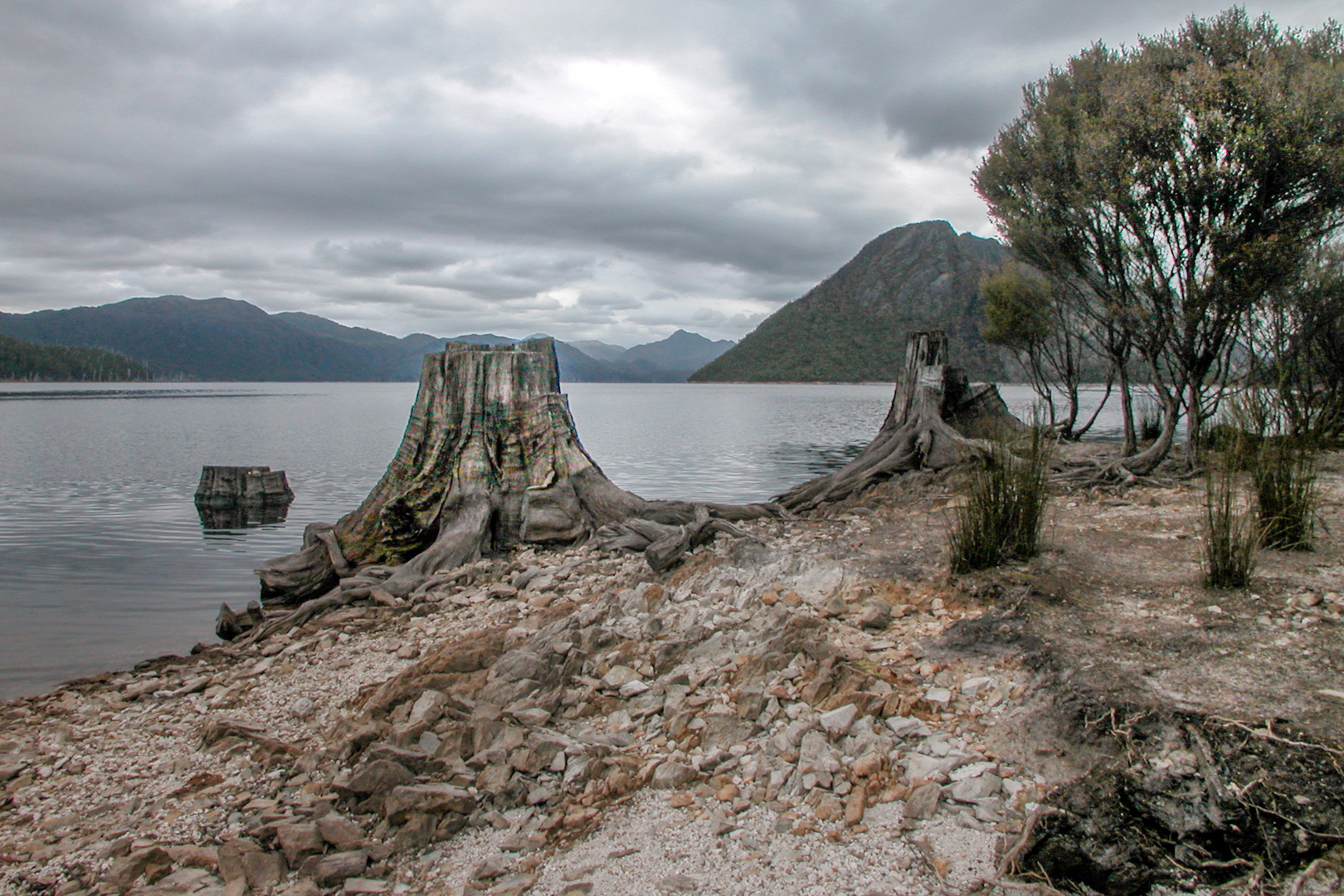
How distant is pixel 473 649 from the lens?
17.4 ft

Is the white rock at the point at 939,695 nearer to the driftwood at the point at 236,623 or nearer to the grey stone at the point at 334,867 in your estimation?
the grey stone at the point at 334,867

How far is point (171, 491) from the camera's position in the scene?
1825cm

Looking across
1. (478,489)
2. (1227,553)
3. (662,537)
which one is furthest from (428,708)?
(1227,553)

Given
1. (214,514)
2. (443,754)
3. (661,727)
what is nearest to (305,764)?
(443,754)

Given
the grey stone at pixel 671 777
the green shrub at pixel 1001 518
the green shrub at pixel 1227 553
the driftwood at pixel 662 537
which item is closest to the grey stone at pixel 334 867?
the grey stone at pixel 671 777

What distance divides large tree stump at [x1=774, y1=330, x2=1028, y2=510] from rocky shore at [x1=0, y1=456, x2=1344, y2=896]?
17.8ft

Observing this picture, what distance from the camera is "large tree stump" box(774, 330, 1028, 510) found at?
11.8 m

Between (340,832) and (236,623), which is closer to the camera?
(340,832)

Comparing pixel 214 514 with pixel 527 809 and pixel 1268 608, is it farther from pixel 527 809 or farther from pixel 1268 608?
pixel 1268 608

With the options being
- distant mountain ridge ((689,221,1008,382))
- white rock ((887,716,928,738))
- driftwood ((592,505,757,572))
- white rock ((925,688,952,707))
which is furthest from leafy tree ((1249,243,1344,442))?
distant mountain ridge ((689,221,1008,382))

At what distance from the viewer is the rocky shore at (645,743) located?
125 inches

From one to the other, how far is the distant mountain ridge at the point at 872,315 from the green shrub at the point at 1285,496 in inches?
3652

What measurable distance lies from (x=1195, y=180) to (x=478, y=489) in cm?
1033

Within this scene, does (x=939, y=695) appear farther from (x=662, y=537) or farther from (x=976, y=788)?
(x=662, y=537)
